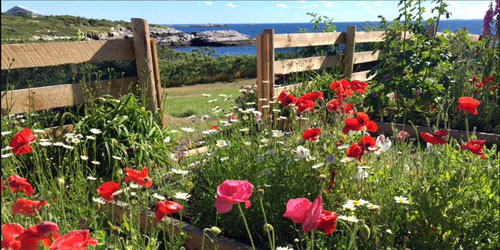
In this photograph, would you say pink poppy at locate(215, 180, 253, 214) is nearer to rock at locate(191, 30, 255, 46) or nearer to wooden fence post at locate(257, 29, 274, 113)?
wooden fence post at locate(257, 29, 274, 113)

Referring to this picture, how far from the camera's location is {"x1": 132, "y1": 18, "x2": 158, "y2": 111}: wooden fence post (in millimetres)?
3994

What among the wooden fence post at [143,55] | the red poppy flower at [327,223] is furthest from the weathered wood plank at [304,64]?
the red poppy flower at [327,223]

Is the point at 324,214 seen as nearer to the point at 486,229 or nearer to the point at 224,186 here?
the point at 224,186

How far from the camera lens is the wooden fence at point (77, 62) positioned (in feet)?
11.0

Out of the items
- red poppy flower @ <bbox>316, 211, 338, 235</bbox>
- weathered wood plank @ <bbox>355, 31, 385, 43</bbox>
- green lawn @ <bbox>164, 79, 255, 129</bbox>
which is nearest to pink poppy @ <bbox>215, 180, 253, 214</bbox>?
red poppy flower @ <bbox>316, 211, 338, 235</bbox>

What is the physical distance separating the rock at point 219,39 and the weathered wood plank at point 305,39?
5590cm

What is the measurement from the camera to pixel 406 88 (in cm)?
511

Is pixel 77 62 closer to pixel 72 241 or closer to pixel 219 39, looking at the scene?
pixel 72 241

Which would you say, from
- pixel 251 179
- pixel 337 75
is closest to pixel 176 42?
pixel 337 75

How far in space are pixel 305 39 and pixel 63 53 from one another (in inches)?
124

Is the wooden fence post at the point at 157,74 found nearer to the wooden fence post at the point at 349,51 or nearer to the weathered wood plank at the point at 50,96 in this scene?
the weathered wood plank at the point at 50,96

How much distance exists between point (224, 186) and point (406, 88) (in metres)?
4.50

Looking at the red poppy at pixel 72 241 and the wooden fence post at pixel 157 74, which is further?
the wooden fence post at pixel 157 74

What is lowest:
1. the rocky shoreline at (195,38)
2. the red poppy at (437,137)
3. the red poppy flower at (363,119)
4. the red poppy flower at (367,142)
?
the red poppy flower at (367,142)
